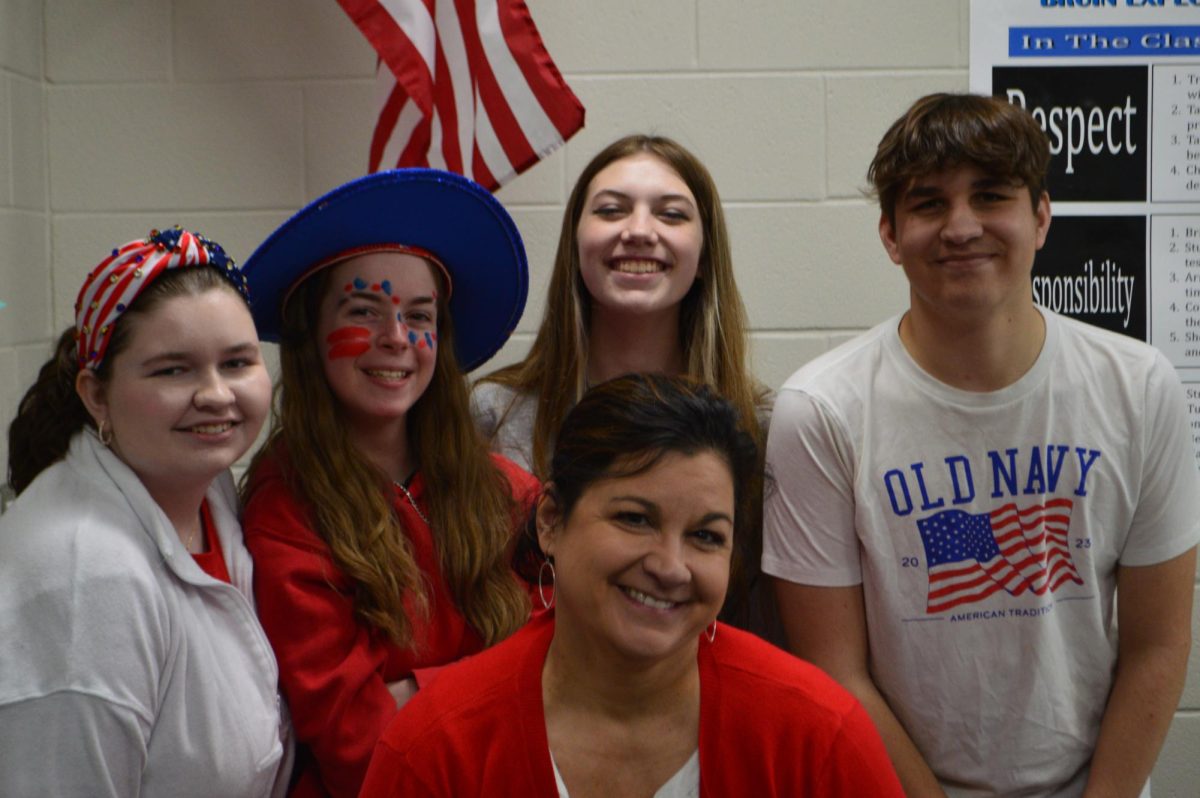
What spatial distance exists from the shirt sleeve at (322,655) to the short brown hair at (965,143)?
1.06 m

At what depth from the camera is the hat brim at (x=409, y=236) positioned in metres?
1.83

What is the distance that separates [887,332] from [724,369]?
0.37m

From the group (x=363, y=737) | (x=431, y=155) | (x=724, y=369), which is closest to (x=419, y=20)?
(x=431, y=155)

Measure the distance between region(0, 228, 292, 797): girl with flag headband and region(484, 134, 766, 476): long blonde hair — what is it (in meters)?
0.71

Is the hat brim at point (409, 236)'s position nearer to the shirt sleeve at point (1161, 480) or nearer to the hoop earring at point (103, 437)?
the hoop earring at point (103, 437)

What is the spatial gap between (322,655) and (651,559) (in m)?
0.57

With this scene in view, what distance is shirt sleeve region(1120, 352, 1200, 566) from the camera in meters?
1.86

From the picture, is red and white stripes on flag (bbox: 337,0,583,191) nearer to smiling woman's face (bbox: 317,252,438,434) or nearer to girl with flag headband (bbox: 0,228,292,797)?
smiling woman's face (bbox: 317,252,438,434)

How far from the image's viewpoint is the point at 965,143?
179 centimetres

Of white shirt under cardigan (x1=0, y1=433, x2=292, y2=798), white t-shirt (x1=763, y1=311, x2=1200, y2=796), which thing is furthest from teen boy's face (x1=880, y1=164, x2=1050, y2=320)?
white shirt under cardigan (x1=0, y1=433, x2=292, y2=798)

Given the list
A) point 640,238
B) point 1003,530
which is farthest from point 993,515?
point 640,238

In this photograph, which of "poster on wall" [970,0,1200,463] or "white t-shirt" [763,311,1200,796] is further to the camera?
"poster on wall" [970,0,1200,463]

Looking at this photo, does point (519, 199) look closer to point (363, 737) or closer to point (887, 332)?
point (887, 332)

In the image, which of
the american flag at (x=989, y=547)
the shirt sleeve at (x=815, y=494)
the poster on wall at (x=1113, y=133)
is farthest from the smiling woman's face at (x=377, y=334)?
the poster on wall at (x=1113, y=133)
